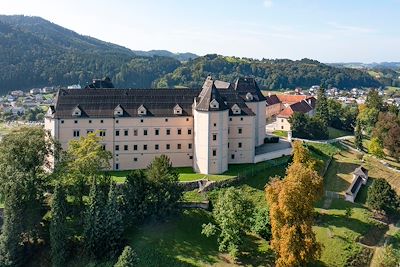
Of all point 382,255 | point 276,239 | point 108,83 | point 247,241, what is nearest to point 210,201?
point 247,241

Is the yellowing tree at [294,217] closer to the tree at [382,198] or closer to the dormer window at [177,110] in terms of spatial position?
the tree at [382,198]

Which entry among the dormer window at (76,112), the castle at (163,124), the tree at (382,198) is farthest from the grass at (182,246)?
the dormer window at (76,112)

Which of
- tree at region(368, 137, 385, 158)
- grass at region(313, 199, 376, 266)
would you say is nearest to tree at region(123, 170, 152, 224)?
grass at region(313, 199, 376, 266)

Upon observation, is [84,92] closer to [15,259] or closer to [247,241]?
[15,259]

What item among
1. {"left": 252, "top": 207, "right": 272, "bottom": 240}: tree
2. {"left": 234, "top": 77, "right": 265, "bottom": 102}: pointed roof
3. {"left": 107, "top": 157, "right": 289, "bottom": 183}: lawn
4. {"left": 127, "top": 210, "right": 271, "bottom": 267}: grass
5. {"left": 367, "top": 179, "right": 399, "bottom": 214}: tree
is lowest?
{"left": 127, "top": 210, "right": 271, "bottom": 267}: grass

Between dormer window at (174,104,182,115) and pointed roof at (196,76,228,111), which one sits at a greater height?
pointed roof at (196,76,228,111)

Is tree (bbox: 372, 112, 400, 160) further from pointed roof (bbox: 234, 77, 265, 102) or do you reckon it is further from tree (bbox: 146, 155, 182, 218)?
tree (bbox: 146, 155, 182, 218)
